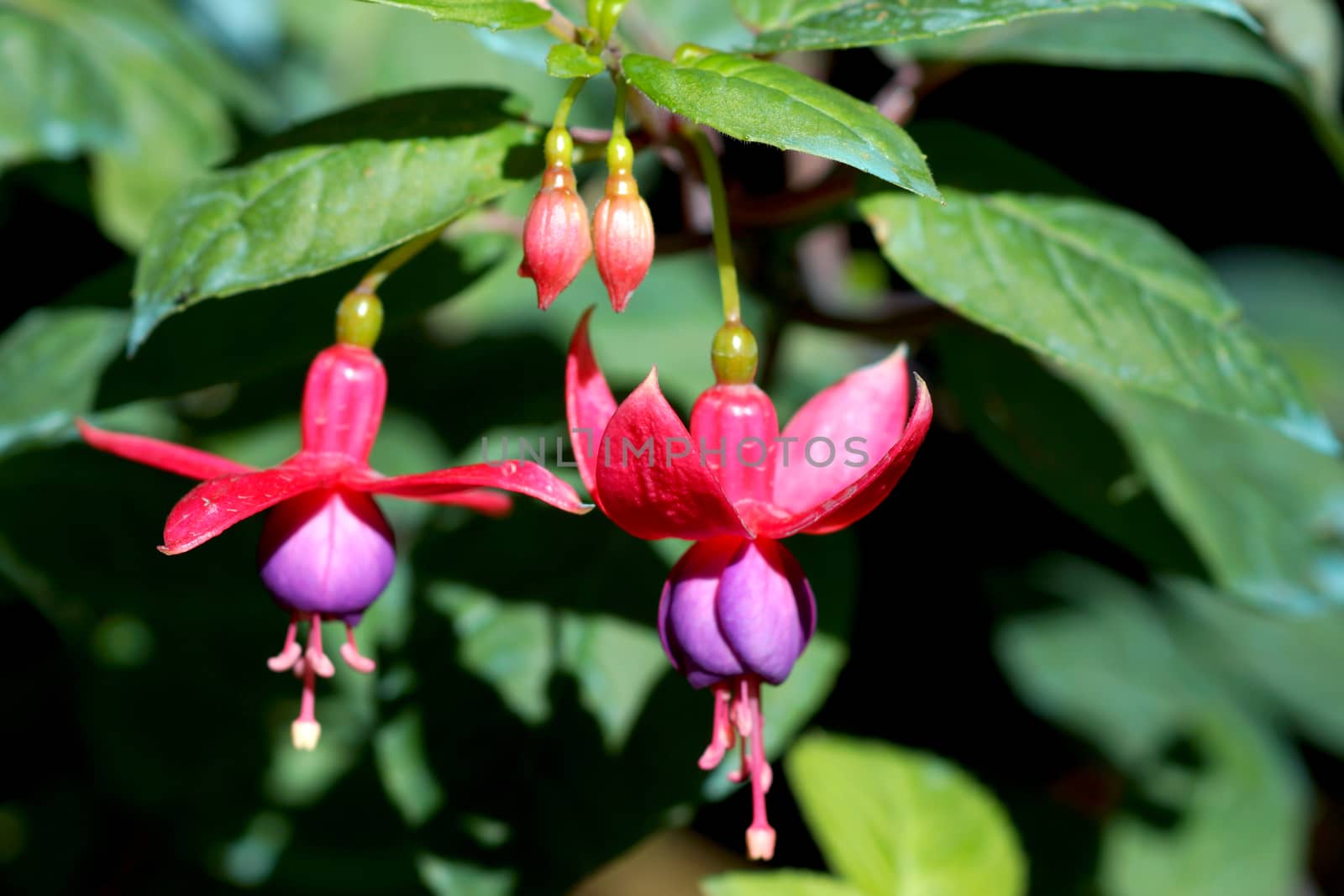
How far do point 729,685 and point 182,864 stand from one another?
99 centimetres

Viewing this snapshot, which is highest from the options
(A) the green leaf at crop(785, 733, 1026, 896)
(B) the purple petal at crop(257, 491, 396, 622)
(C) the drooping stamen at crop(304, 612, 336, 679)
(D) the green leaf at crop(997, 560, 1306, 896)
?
(B) the purple petal at crop(257, 491, 396, 622)

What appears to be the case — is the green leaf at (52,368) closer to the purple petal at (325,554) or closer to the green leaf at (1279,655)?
the purple petal at (325,554)

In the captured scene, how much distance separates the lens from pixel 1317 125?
36.8 inches

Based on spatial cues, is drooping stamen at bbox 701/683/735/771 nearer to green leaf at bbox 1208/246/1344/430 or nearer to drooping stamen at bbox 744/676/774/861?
drooping stamen at bbox 744/676/774/861

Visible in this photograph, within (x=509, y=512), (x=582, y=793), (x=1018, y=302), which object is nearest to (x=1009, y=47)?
(x=1018, y=302)

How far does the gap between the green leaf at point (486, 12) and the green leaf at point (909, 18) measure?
13 centimetres

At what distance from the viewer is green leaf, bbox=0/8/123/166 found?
2.96 feet

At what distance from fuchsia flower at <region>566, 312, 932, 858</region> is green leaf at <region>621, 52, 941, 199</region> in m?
0.10

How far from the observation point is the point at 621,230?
1.72ft

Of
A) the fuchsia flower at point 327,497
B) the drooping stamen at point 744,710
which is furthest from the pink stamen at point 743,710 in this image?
the fuchsia flower at point 327,497

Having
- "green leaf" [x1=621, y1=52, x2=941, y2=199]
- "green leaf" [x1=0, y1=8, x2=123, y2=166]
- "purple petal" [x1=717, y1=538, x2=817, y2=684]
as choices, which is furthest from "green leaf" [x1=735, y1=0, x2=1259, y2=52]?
"green leaf" [x1=0, y1=8, x2=123, y2=166]

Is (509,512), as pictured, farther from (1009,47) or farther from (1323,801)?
(1323,801)

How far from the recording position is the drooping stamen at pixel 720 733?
1.91 feet

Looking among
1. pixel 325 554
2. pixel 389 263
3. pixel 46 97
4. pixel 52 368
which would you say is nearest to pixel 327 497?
pixel 325 554
